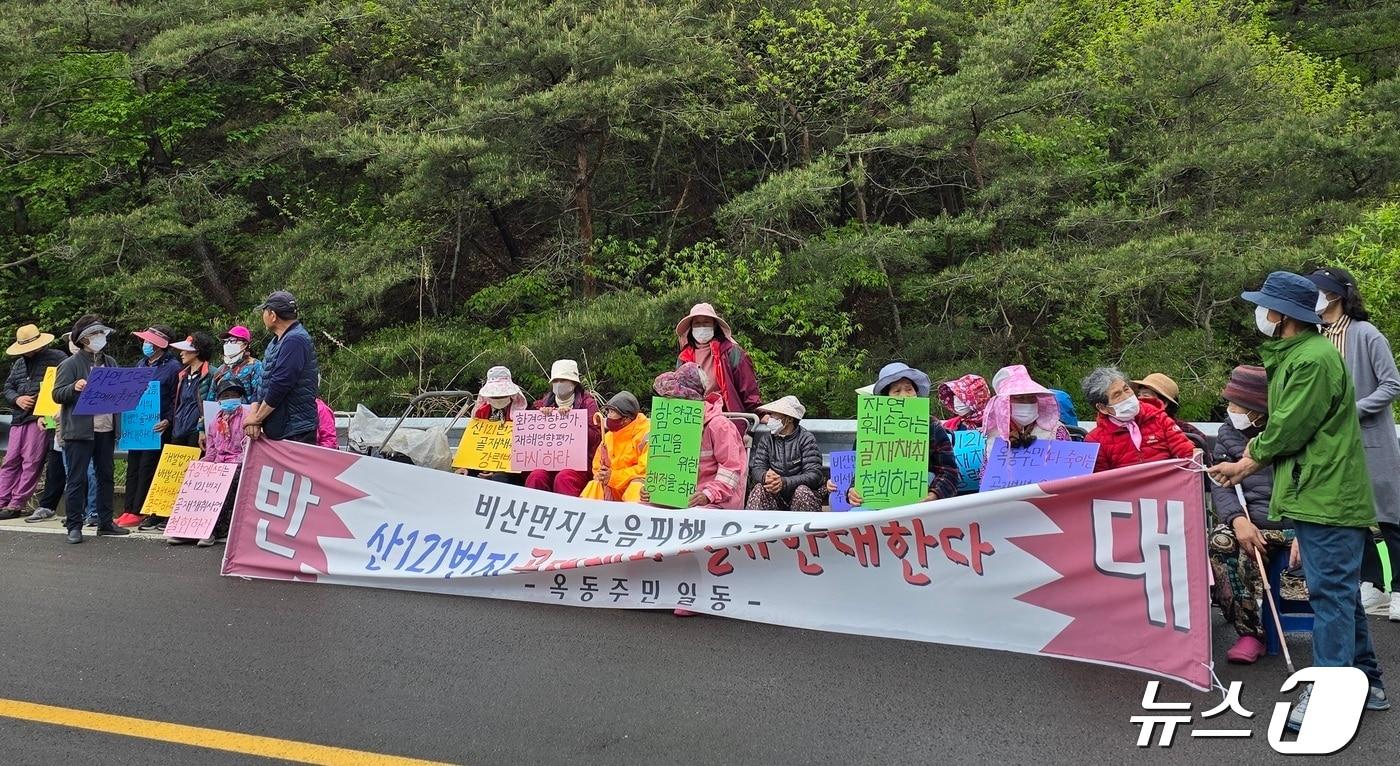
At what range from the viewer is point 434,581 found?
6.61 meters

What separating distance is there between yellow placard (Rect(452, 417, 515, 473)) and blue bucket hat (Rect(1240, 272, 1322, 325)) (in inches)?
202

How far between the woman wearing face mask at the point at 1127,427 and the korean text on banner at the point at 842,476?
1.43 meters

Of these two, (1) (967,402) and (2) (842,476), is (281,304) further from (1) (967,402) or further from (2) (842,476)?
(1) (967,402)

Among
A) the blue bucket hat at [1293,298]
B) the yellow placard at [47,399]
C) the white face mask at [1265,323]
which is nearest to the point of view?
the blue bucket hat at [1293,298]

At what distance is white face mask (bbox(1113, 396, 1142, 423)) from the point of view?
581 cm

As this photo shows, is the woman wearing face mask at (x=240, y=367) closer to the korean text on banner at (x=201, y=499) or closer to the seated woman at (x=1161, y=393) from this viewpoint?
the korean text on banner at (x=201, y=499)

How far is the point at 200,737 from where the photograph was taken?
4.45 m

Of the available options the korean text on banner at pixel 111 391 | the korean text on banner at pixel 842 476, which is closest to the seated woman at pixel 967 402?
the korean text on banner at pixel 842 476

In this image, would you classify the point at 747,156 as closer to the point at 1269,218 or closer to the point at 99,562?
the point at 1269,218

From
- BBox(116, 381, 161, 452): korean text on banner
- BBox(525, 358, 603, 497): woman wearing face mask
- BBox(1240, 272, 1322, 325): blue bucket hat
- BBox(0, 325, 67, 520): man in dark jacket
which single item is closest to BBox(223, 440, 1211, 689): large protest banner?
BBox(1240, 272, 1322, 325): blue bucket hat

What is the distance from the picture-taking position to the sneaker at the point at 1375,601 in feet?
18.2

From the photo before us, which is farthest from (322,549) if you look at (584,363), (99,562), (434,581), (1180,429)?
(584,363)

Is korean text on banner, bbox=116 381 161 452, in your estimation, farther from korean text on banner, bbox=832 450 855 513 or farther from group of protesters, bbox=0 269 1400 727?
korean text on banner, bbox=832 450 855 513

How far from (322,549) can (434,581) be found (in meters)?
0.94
